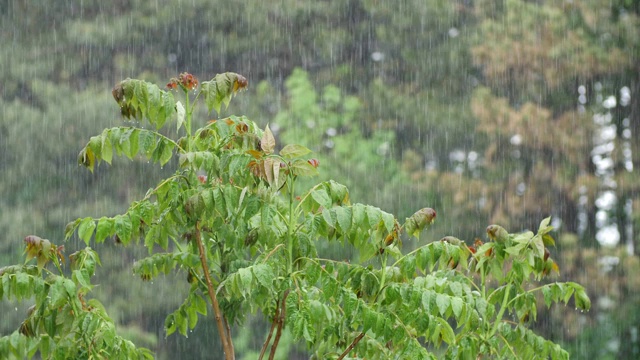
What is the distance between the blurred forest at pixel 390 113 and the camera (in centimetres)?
1174

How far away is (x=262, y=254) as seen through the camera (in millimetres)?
3043

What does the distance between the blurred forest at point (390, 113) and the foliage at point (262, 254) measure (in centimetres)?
797

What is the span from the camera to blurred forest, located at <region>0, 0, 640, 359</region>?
1174 cm

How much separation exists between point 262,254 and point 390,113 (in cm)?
1013

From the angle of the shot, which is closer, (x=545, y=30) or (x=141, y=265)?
(x=141, y=265)

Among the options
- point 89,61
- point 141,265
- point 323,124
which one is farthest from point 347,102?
point 141,265

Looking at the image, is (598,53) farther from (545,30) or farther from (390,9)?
(390,9)

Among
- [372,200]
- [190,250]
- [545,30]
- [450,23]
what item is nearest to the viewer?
[190,250]

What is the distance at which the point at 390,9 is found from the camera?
546 inches

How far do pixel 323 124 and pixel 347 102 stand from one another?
1.81 feet

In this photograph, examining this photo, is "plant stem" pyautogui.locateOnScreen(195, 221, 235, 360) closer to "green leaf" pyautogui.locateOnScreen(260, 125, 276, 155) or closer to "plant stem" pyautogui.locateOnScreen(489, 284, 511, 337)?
"green leaf" pyautogui.locateOnScreen(260, 125, 276, 155)

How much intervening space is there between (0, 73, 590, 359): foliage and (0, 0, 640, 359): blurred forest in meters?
7.97

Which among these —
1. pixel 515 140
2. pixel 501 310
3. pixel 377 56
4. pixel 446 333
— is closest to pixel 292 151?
pixel 446 333

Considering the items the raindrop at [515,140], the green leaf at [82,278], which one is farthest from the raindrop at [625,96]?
the green leaf at [82,278]
